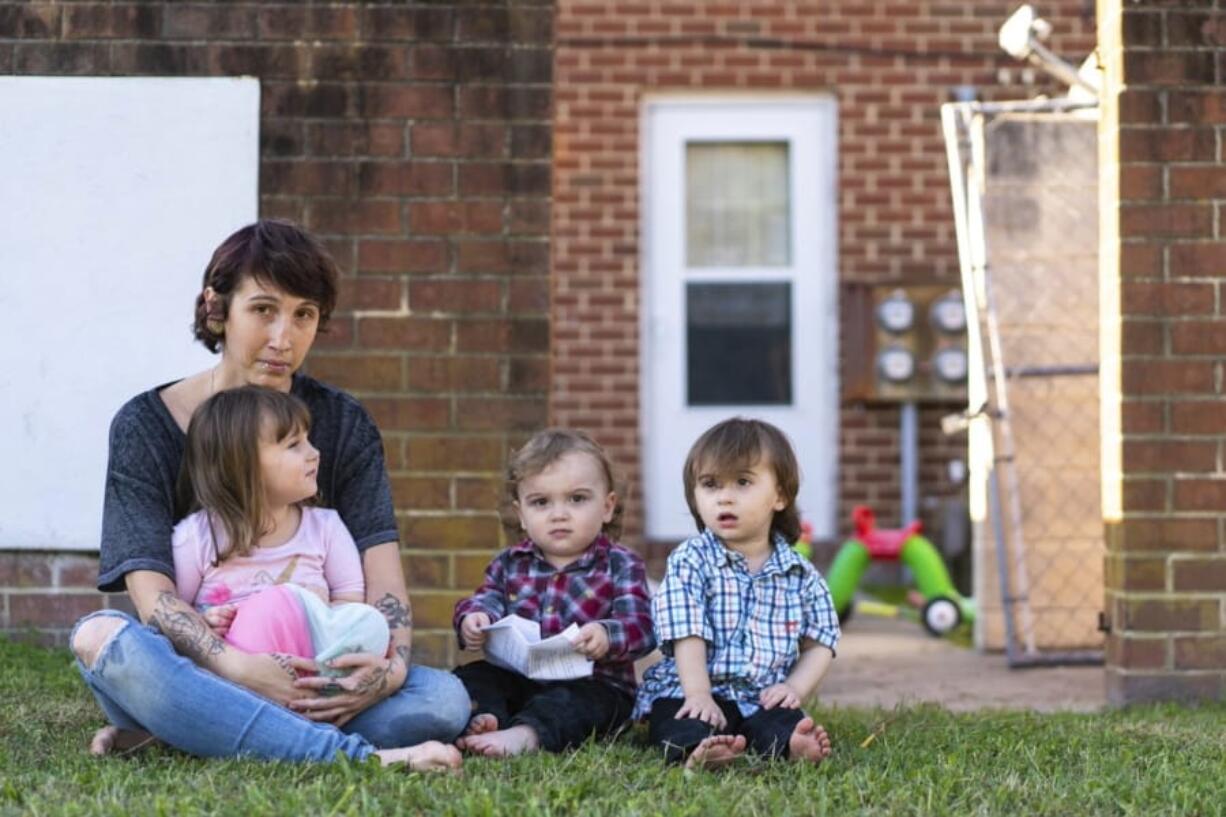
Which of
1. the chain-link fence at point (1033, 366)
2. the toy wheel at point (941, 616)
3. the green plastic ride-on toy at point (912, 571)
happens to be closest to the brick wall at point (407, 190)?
the chain-link fence at point (1033, 366)

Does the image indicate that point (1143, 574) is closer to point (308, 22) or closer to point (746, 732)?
point (746, 732)

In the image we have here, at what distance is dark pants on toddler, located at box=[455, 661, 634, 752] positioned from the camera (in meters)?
3.85

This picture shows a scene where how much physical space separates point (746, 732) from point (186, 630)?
1160 millimetres

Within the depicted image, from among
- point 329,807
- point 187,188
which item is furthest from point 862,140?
point 329,807

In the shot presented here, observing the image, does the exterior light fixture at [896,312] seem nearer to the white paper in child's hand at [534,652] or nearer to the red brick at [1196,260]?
the red brick at [1196,260]

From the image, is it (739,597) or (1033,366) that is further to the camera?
(1033,366)

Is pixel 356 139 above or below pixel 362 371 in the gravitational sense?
above

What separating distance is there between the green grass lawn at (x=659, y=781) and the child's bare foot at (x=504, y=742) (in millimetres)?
128

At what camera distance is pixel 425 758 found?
3.37 meters

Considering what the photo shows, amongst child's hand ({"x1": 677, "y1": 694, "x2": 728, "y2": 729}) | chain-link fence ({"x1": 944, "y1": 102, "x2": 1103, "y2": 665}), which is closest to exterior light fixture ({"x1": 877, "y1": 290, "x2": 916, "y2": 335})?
chain-link fence ({"x1": 944, "y1": 102, "x2": 1103, "y2": 665})

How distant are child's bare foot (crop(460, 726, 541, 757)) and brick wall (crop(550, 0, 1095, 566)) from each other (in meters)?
5.78

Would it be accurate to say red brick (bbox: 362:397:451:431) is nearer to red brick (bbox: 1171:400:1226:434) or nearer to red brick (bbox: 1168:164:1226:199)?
red brick (bbox: 1171:400:1226:434)

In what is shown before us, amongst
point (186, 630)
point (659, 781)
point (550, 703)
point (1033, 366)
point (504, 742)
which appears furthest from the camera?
point (1033, 366)

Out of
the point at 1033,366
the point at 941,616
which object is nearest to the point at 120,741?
the point at 1033,366
